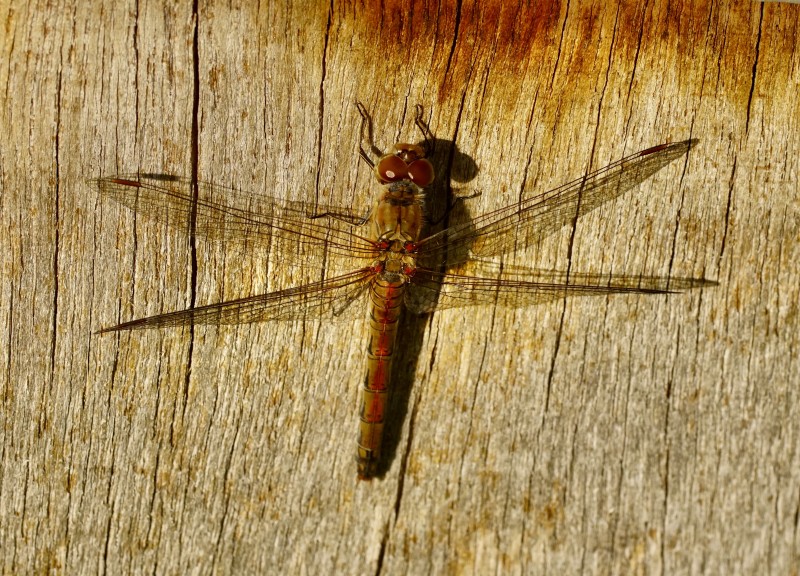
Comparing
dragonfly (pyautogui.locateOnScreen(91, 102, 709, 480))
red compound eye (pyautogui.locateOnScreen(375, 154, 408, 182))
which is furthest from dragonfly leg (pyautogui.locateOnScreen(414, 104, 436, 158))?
red compound eye (pyautogui.locateOnScreen(375, 154, 408, 182))

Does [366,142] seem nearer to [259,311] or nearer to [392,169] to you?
[392,169]

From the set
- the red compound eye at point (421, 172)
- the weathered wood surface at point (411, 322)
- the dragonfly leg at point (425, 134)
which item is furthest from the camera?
the dragonfly leg at point (425, 134)

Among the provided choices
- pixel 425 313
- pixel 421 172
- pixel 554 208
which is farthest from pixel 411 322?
pixel 554 208

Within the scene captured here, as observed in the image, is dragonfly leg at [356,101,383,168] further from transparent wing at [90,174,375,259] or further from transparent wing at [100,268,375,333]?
transparent wing at [100,268,375,333]

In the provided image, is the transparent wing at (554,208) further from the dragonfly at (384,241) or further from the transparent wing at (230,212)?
the transparent wing at (230,212)

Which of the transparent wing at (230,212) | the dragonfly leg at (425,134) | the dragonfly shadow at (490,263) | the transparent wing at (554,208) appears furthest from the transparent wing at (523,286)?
the dragonfly leg at (425,134)

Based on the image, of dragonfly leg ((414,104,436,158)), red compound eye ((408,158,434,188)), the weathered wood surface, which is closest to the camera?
the weathered wood surface

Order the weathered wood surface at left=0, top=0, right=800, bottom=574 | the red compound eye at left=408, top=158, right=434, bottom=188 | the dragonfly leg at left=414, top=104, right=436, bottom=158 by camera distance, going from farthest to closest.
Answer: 1. the dragonfly leg at left=414, top=104, right=436, bottom=158
2. the red compound eye at left=408, top=158, right=434, bottom=188
3. the weathered wood surface at left=0, top=0, right=800, bottom=574

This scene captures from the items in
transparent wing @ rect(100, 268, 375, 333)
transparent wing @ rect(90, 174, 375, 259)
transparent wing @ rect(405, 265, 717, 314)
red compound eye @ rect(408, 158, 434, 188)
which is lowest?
transparent wing @ rect(100, 268, 375, 333)
